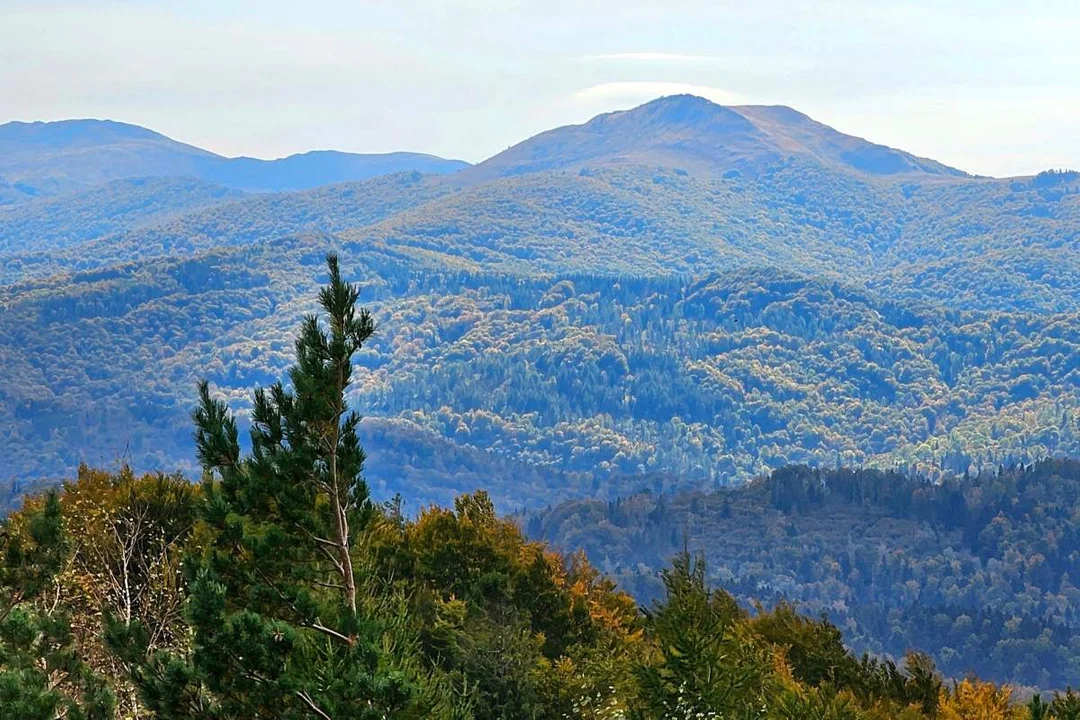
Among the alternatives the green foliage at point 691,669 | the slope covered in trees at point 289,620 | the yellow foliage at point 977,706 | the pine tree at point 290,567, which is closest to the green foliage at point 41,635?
the slope covered in trees at point 289,620

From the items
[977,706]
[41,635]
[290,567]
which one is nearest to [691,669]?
[290,567]

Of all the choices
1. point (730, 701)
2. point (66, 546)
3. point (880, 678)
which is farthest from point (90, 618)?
point (880, 678)

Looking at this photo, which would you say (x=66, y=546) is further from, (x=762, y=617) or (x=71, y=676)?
(x=762, y=617)

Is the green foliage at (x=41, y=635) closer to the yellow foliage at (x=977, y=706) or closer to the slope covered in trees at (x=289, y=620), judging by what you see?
the slope covered in trees at (x=289, y=620)

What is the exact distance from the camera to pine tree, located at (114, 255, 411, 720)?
16.3 metres

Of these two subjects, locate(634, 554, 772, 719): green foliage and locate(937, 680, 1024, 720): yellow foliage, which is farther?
locate(937, 680, 1024, 720): yellow foliage

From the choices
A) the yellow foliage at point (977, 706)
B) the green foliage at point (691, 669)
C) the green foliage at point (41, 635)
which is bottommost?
the yellow foliage at point (977, 706)

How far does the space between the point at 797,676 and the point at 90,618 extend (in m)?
17.6

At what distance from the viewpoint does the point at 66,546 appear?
2030 centimetres

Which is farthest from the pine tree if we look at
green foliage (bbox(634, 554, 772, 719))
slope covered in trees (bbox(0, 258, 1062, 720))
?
green foliage (bbox(634, 554, 772, 719))

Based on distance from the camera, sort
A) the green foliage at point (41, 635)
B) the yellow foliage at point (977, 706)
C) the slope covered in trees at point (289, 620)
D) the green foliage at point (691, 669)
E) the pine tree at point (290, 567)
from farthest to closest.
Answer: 1. the yellow foliage at point (977, 706)
2. the green foliage at point (691, 669)
3. the green foliage at point (41, 635)
4. the slope covered in trees at point (289, 620)
5. the pine tree at point (290, 567)

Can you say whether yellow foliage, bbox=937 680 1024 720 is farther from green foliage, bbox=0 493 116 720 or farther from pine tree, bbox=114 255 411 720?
green foliage, bbox=0 493 116 720

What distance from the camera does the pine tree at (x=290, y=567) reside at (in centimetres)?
1628

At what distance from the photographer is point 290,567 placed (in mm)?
18031
